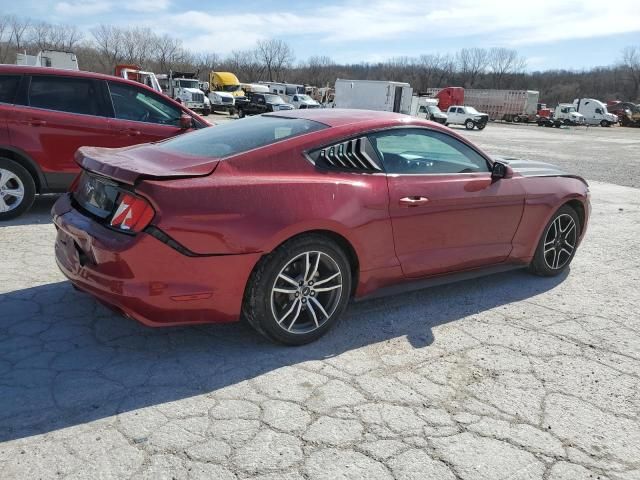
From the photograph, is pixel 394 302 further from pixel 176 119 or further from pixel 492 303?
pixel 176 119

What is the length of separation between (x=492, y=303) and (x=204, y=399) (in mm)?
2548

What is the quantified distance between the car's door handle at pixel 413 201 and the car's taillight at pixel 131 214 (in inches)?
65.2

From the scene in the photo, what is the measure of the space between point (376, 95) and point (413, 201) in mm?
30088

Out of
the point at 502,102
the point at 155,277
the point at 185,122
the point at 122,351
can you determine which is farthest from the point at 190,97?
the point at 155,277

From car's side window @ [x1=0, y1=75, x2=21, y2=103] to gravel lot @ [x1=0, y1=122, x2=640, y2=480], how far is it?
2.47 metres

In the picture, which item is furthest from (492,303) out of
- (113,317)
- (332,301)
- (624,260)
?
(113,317)

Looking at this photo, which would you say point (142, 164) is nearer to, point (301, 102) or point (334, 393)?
point (334, 393)

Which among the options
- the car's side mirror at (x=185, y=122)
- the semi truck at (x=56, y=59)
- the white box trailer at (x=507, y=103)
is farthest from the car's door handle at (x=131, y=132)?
the white box trailer at (x=507, y=103)

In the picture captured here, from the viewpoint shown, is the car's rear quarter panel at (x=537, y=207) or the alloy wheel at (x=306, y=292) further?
the car's rear quarter panel at (x=537, y=207)

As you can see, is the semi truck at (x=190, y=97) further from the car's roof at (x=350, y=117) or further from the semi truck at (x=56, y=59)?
the car's roof at (x=350, y=117)

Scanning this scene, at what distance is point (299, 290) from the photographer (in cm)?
325

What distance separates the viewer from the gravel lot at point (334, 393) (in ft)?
7.59

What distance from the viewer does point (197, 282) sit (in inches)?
114

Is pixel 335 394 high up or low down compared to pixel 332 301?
down
